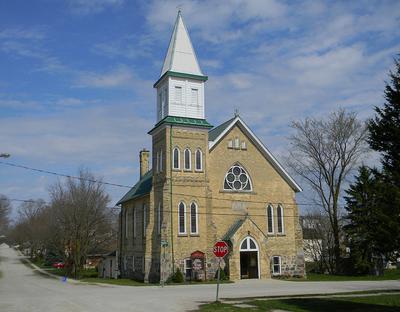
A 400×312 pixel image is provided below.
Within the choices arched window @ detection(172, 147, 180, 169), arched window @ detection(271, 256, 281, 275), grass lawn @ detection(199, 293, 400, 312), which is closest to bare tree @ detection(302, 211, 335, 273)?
arched window @ detection(271, 256, 281, 275)

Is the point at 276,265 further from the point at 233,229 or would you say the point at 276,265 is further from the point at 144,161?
the point at 144,161

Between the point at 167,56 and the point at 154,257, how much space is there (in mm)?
17121

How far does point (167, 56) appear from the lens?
41.4 meters

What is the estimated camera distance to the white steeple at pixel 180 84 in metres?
39.2

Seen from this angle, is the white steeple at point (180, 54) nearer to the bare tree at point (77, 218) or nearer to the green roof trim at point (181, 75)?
the green roof trim at point (181, 75)

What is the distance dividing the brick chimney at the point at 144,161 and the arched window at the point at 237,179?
15.6 m

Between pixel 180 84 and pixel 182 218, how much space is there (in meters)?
11.0

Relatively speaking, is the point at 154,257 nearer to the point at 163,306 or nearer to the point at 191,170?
the point at 191,170

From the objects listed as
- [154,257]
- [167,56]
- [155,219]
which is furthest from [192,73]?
[154,257]

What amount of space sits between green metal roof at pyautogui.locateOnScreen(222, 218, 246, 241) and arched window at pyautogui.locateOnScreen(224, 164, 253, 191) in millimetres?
2938

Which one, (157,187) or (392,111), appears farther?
(157,187)

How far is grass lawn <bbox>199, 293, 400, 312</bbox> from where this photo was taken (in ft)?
60.3

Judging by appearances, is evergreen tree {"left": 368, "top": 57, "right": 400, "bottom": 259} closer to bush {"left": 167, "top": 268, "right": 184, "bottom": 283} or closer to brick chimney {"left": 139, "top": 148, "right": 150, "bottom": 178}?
bush {"left": 167, "top": 268, "right": 184, "bottom": 283}

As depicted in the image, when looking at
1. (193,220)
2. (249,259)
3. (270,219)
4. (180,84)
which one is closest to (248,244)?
(249,259)
